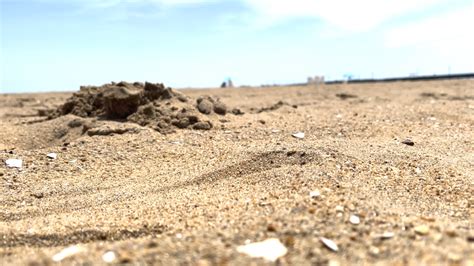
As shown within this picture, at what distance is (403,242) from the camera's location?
240 centimetres

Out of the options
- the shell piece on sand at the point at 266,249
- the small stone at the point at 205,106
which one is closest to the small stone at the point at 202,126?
the small stone at the point at 205,106

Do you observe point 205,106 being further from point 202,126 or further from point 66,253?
point 66,253

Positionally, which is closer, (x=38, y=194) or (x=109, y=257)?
(x=109, y=257)

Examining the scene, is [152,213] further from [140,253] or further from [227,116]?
[227,116]

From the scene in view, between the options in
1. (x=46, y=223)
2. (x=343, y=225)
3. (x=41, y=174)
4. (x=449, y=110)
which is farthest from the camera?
(x=449, y=110)

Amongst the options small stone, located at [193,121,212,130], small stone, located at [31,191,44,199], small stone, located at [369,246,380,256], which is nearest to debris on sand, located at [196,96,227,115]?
small stone, located at [193,121,212,130]

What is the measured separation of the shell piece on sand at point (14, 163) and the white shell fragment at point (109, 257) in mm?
3101

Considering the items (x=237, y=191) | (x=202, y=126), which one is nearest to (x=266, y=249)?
(x=237, y=191)

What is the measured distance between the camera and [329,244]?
2.38 m

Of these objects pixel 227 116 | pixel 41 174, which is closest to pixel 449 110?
pixel 227 116

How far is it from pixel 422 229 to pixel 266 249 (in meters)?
0.77

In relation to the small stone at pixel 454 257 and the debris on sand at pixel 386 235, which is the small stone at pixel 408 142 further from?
the small stone at pixel 454 257

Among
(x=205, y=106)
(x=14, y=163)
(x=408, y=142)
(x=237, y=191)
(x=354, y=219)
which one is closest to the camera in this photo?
(x=354, y=219)

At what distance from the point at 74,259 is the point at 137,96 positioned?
15.9 feet
